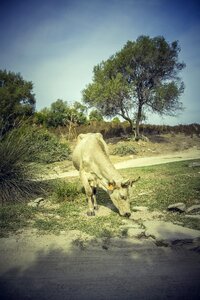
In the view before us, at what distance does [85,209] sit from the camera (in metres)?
7.46

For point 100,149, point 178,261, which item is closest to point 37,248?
point 178,261

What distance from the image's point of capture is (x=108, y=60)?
1078 inches

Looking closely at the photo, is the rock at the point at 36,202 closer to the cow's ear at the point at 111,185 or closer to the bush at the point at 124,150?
the cow's ear at the point at 111,185

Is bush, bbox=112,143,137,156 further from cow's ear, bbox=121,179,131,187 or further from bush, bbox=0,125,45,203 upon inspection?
cow's ear, bbox=121,179,131,187

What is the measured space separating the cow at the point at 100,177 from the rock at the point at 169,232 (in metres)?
0.77

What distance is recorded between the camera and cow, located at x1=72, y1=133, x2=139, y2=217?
6359mm

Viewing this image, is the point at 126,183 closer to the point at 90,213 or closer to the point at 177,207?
the point at 90,213

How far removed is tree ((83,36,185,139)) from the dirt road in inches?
825

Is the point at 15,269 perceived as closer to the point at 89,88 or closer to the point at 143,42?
the point at 89,88

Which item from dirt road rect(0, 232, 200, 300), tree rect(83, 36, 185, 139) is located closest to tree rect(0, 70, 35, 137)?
tree rect(83, 36, 185, 139)

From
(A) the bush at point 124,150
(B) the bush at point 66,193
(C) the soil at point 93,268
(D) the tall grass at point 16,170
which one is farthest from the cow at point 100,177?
(A) the bush at point 124,150

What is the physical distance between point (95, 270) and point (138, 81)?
946 inches

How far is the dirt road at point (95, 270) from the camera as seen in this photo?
355 centimetres

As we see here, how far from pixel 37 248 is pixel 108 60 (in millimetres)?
25211
